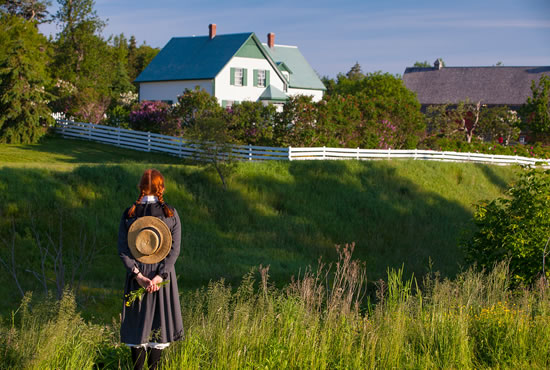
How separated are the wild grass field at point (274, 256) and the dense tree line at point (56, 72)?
7.46 feet

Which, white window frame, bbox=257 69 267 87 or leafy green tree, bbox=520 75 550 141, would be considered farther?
leafy green tree, bbox=520 75 550 141

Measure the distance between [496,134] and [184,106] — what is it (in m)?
24.9

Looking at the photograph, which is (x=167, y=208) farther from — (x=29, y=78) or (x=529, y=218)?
(x=29, y=78)

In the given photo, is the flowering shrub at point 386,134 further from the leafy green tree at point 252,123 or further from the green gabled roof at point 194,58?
the green gabled roof at point 194,58

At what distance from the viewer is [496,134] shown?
4391cm

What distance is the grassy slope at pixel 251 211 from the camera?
16.8 metres

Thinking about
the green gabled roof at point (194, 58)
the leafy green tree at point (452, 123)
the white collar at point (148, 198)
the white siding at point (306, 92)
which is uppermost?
the green gabled roof at point (194, 58)

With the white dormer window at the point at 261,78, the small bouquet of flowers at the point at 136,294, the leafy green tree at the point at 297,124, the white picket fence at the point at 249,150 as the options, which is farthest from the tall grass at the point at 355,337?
the white dormer window at the point at 261,78

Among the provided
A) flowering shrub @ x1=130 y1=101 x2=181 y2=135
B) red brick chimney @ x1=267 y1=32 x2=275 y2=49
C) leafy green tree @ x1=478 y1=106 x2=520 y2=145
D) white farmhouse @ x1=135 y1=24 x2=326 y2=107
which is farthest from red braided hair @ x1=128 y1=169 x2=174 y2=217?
red brick chimney @ x1=267 y1=32 x2=275 y2=49

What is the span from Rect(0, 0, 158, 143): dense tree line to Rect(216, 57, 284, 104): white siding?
6096 mm

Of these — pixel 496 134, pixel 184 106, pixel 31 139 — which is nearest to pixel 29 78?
pixel 31 139

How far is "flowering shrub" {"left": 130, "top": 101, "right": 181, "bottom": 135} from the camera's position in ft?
95.8

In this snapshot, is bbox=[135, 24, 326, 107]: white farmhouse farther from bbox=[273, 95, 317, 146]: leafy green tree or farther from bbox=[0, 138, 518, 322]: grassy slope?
bbox=[0, 138, 518, 322]: grassy slope

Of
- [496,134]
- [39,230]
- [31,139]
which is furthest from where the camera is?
[496,134]
